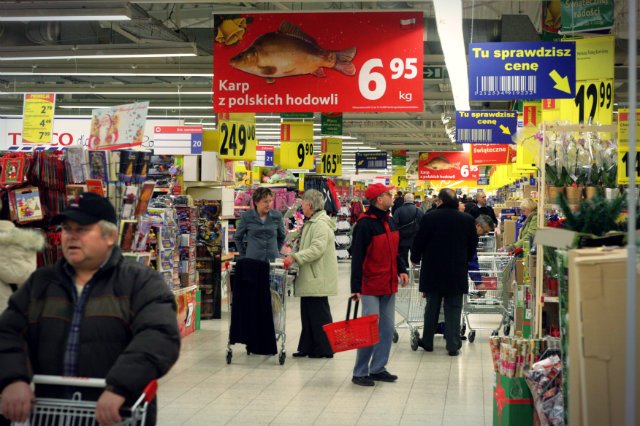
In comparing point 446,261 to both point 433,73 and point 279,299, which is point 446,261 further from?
point 433,73

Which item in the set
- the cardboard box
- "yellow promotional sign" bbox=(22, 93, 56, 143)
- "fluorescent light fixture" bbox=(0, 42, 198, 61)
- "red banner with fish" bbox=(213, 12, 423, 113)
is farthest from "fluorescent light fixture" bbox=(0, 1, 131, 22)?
the cardboard box

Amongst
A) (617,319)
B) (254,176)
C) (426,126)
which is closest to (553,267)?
(617,319)

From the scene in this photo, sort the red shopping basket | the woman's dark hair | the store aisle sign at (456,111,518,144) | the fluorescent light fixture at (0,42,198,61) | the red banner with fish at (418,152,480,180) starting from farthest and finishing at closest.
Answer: the red banner with fish at (418,152,480,180) < the store aisle sign at (456,111,518,144) < the fluorescent light fixture at (0,42,198,61) < the woman's dark hair < the red shopping basket

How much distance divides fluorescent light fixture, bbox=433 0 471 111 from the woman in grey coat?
2.45 metres

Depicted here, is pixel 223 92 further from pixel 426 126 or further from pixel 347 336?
pixel 426 126

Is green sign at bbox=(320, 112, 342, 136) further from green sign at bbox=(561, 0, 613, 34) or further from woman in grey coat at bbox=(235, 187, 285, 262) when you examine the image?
green sign at bbox=(561, 0, 613, 34)

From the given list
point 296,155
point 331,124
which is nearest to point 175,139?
point 296,155

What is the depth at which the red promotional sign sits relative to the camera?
73.2ft

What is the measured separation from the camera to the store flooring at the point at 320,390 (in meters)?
6.72

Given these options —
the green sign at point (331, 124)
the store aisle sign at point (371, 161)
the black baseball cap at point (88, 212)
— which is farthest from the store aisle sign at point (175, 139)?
the store aisle sign at point (371, 161)

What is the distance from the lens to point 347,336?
7484 mm

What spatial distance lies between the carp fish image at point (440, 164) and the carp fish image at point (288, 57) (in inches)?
1150

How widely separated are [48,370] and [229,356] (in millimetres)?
5684

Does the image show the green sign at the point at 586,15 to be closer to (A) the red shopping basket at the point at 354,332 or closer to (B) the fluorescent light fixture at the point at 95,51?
(A) the red shopping basket at the point at 354,332
